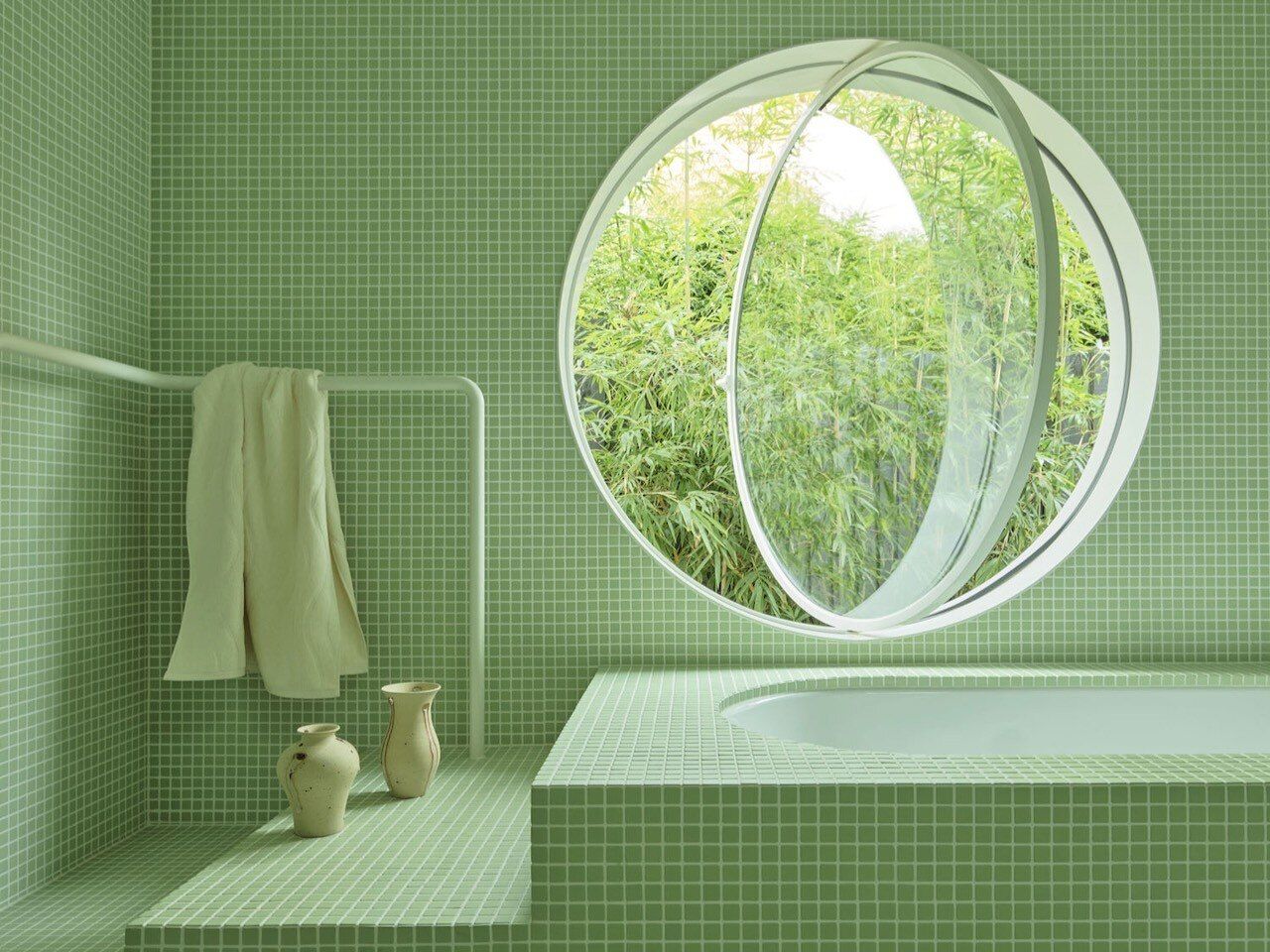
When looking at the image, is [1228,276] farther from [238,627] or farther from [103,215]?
[103,215]

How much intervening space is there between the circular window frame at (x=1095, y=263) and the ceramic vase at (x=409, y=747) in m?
0.63

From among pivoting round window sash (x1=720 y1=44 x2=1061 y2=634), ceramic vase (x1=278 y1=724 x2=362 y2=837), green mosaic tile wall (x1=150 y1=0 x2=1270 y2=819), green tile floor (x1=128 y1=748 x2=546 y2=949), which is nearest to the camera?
green tile floor (x1=128 y1=748 x2=546 y2=949)

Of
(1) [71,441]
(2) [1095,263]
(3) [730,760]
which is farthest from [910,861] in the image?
(2) [1095,263]

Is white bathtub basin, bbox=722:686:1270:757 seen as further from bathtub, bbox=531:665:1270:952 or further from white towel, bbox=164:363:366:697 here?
white towel, bbox=164:363:366:697

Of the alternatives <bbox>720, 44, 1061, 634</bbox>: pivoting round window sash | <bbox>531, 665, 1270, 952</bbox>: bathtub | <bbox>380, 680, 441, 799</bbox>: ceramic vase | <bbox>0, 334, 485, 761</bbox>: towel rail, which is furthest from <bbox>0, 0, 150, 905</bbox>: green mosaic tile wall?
<bbox>720, 44, 1061, 634</bbox>: pivoting round window sash

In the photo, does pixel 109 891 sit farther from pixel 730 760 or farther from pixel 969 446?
pixel 969 446

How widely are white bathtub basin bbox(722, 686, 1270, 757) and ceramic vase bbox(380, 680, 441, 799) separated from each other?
2.53ft

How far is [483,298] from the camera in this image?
7.34 feet

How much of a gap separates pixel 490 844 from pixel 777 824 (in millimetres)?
501

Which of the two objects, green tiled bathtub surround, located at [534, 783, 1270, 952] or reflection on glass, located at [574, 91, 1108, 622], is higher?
reflection on glass, located at [574, 91, 1108, 622]

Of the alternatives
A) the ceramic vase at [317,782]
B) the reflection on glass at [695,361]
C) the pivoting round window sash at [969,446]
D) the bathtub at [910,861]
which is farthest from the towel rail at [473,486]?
the reflection on glass at [695,361]

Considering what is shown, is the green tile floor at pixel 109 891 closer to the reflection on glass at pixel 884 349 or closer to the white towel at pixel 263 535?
A: the white towel at pixel 263 535

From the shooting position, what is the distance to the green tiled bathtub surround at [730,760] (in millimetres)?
1324

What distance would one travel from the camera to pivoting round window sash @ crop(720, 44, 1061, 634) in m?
1.49
